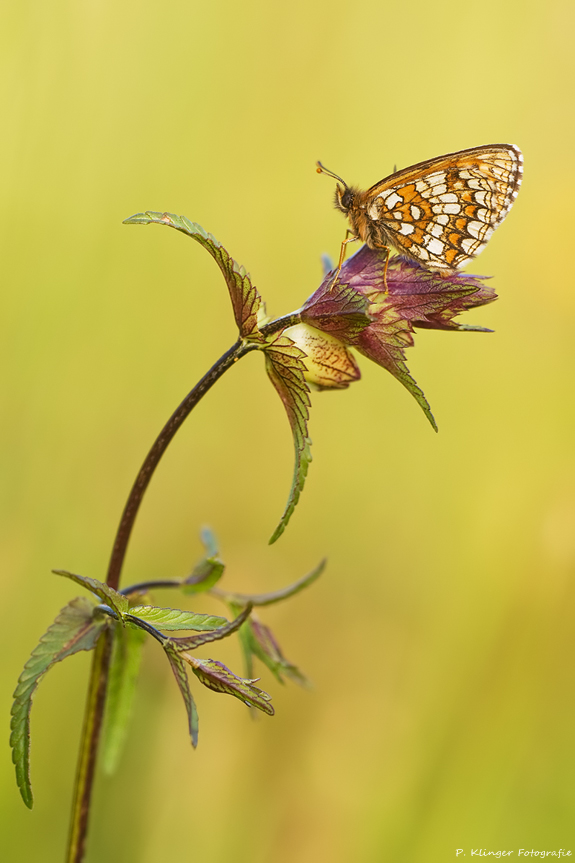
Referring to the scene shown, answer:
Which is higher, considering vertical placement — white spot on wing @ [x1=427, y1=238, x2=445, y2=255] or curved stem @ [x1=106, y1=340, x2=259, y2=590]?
white spot on wing @ [x1=427, y1=238, x2=445, y2=255]

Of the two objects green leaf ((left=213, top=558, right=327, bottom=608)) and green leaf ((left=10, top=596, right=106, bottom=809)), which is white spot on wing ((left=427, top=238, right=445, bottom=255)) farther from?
green leaf ((left=10, top=596, right=106, bottom=809))

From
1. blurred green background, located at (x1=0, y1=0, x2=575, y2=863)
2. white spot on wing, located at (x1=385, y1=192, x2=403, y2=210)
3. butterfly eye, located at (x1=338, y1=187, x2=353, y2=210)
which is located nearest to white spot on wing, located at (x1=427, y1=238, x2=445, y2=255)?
white spot on wing, located at (x1=385, y1=192, x2=403, y2=210)

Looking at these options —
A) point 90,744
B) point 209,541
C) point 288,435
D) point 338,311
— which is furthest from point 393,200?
point 288,435

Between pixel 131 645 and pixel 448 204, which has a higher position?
pixel 448 204

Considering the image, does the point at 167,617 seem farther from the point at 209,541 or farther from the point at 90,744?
the point at 209,541

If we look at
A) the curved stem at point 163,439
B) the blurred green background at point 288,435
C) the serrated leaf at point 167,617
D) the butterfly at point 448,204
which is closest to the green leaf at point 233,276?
the curved stem at point 163,439

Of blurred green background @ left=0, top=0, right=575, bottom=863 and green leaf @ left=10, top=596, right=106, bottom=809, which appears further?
blurred green background @ left=0, top=0, right=575, bottom=863

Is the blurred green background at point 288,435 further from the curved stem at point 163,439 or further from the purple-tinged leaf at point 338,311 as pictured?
the purple-tinged leaf at point 338,311
